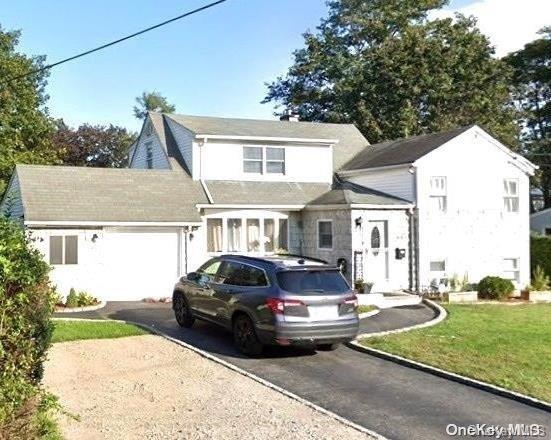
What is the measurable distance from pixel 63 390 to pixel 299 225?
50.3 ft

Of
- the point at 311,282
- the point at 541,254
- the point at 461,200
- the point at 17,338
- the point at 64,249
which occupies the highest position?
the point at 461,200

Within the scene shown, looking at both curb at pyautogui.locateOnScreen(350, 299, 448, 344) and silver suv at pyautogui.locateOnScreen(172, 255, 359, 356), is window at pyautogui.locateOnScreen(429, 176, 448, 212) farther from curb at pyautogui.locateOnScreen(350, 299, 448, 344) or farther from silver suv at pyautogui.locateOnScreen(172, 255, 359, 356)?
silver suv at pyautogui.locateOnScreen(172, 255, 359, 356)

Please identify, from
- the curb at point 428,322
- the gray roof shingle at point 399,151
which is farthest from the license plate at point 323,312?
the gray roof shingle at point 399,151

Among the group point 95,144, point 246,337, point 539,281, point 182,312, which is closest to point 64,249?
point 182,312

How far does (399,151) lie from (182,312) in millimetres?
13507

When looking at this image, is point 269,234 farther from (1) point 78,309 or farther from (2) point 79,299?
(1) point 78,309

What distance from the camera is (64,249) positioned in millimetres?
19219

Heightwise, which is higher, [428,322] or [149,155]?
[149,155]

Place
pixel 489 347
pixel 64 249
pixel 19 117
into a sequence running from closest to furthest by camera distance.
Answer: pixel 489 347
pixel 64 249
pixel 19 117

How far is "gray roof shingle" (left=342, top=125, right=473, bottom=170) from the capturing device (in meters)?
23.2

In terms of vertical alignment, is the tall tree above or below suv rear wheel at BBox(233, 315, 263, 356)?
above

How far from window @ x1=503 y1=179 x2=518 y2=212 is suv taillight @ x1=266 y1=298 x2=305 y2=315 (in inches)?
643

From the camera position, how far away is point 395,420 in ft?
26.1

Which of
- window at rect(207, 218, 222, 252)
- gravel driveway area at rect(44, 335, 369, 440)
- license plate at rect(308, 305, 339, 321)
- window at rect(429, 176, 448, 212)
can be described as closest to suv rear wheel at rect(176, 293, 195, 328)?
gravel driveway area at rect(44, 335, 369, 440)
